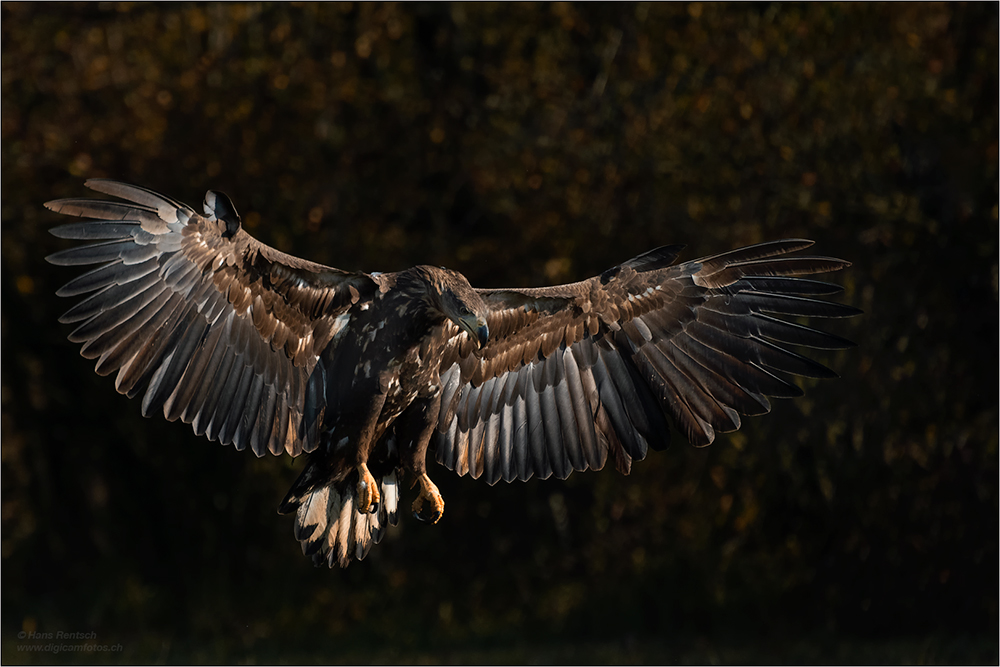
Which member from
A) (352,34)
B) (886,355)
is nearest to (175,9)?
(352,34)

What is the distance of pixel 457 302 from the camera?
4137 mm

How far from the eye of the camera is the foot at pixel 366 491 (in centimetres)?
433

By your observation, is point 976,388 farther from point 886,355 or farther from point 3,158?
point 3,158

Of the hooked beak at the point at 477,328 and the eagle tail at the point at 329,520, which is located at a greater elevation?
the hooked beak at the point at 477,328

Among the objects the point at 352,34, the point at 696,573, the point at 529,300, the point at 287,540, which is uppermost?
the point at 352,34

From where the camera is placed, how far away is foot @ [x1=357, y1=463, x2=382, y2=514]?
170 inches

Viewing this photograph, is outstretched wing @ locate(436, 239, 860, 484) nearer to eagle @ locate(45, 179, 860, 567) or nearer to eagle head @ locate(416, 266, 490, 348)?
eagle @ locate(45, 179, 860, 567)

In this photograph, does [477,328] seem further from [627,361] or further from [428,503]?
[627,361]

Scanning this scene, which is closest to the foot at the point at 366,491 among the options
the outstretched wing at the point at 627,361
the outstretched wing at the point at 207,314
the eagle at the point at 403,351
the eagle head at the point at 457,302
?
the eagle at the point at 403,351

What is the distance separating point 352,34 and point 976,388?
185 inches

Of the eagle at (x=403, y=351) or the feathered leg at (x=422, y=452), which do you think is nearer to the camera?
the eagle at (x=403, y=351)

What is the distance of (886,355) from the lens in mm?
7000

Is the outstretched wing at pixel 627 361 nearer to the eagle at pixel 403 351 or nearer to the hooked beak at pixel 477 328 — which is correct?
the eagle at pixel 403 351

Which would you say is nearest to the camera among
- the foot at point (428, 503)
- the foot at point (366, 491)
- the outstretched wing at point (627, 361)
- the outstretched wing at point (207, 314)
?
the outstretched wing at point (207, 314)
